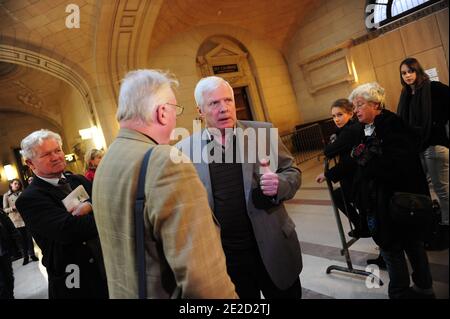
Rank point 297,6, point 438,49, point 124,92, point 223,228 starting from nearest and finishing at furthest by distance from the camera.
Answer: point 438,49, point 124,92, point 223,228, point 297,6

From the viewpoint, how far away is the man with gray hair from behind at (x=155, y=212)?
88 centimetres

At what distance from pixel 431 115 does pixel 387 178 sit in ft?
2.89

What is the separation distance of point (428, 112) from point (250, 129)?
0.90 metres

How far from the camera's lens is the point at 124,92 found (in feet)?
3.36

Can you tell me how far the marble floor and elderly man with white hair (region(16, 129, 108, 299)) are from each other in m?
1.56

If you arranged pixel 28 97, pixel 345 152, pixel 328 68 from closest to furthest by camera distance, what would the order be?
pixel 345 152 → pixel 328 68 → pixel 28 97

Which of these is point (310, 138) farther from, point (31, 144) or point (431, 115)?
point (431, 115)

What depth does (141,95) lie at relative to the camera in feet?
3.30

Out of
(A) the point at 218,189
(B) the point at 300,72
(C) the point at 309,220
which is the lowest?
(C) the point at 309,220

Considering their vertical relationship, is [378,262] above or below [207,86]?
below

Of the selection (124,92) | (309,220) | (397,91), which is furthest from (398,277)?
(309,220)

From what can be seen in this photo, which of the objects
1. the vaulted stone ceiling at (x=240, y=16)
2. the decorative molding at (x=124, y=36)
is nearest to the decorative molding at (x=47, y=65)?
the decorative molding at (x=124, y=36)

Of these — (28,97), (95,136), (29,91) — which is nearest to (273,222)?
(95,136)

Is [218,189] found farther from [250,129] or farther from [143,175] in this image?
[143,175]
